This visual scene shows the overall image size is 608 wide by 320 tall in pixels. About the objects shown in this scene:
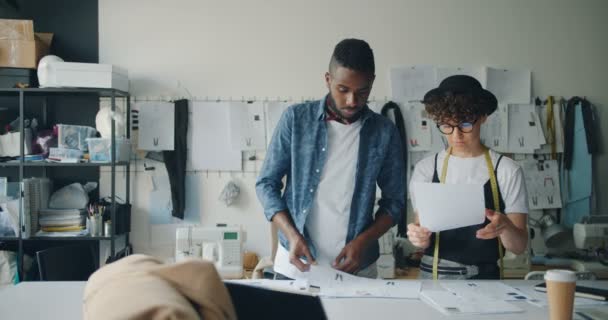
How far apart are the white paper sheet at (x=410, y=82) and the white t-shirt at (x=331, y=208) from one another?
6.80 ft

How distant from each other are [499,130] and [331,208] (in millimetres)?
2533

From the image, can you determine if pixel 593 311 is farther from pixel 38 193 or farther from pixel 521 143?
pixel 38 193

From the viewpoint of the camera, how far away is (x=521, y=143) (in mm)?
3965

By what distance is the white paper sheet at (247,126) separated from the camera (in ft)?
12.4

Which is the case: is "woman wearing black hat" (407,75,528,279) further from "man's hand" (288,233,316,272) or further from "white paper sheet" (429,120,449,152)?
"white paper sheet" (429,120,449,152)

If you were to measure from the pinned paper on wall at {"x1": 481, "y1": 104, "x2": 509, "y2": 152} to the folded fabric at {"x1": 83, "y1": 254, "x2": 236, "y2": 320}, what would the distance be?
3565 millimetres

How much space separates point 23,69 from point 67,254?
1.56m

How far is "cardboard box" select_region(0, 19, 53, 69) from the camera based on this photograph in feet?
11.2

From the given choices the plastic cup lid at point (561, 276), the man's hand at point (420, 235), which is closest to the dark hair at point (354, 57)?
the man's hand at point (420, 235)

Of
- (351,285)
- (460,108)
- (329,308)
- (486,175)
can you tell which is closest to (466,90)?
(460,108)

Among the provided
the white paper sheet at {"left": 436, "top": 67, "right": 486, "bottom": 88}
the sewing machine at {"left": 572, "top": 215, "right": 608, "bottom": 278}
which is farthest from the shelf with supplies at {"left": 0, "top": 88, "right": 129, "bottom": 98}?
the sewing machine at {"left": 572, "top": 215, "right": 608, "bottom": 278}

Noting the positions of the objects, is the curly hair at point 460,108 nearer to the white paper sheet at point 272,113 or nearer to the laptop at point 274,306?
the laptop at point 274,306

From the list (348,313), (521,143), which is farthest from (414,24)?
(348,313)

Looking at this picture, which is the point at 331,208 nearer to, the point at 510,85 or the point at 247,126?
the point at 247,126
